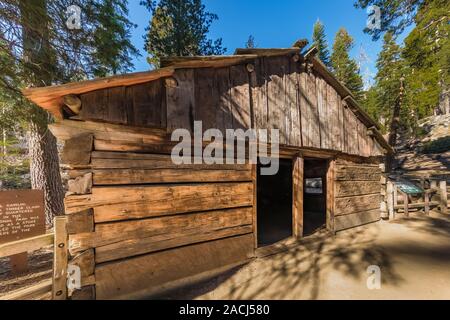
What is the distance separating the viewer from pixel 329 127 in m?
6.45

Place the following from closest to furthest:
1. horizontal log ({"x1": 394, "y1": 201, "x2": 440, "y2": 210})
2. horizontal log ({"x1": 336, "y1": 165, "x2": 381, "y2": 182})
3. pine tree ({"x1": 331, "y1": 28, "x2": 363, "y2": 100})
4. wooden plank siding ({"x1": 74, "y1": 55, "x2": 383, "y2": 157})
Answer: wooden plank siding ({"x1": 74, "y1": 55, "x2": 383, "y2": 157}) → horizontal log ({"x1": 336, "y1": 165, "x2": 381, "y2": 182}) → horizontal log ({"x1": 394, "y1": 201, "x2": 440, "y2": 210}) → pine tree ({"x1": 331, "y1": 28, "x2": 363, "y2": 100})

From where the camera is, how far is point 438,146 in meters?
22.5

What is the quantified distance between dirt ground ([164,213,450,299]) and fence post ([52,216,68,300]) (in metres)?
1.54

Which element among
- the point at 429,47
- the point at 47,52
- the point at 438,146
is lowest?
the point at 438,146

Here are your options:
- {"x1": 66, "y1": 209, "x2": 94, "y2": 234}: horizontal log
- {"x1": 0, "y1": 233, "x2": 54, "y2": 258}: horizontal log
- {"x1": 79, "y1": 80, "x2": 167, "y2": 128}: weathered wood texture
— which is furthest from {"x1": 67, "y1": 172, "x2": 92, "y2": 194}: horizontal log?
{"x1": 79, "y1": 80, "x2": 167, "y2": 128}: weathered wood texture

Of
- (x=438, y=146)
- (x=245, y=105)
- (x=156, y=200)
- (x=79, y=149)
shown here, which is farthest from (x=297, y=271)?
(x=438, y=146)

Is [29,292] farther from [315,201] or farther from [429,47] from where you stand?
[429,47]

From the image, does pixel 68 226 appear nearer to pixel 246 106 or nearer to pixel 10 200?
pixel 10 200

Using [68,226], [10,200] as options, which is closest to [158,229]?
[68,226]

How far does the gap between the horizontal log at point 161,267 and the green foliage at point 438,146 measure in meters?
27.8

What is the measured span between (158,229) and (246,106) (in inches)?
121

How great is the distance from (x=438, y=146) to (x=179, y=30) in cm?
2752

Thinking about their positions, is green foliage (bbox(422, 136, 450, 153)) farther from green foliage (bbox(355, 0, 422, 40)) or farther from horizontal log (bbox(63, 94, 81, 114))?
horizontal log (bbox(63, 94, 81, 114))

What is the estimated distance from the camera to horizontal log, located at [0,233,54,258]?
270 centimetres
